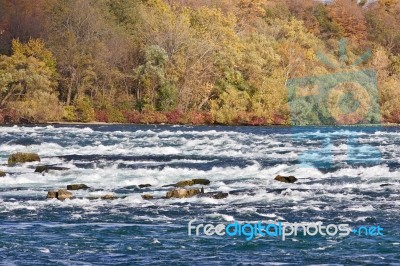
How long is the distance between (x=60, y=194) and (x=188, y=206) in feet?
13.5

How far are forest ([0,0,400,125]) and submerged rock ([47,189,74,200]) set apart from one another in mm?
46355

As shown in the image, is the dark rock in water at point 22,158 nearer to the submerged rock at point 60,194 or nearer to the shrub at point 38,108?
the submerged rock at point 60,194

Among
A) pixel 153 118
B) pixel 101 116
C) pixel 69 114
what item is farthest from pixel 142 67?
pixel 69 114

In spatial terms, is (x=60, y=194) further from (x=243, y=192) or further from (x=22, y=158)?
(x=22, y=158)

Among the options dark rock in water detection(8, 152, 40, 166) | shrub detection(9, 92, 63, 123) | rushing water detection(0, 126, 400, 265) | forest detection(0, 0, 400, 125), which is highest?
forest detection(0, 0, 400, 125)

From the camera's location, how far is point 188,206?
2634cm

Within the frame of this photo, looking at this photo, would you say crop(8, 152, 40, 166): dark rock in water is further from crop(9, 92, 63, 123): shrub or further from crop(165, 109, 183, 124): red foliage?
crop(165, 109, 183, 124): red foliage

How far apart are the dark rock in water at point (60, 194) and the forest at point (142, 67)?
46355 mm

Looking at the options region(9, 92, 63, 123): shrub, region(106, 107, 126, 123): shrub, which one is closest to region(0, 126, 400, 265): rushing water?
region(9, 92, 63, 123): shrub

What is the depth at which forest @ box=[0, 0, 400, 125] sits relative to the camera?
7788 centimetres

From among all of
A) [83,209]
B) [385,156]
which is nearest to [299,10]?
[385,156]

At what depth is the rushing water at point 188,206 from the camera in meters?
20.1

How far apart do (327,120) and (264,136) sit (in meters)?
21.0

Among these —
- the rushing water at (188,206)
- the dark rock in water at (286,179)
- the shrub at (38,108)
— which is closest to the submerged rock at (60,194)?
the rushing water at (188,206)
